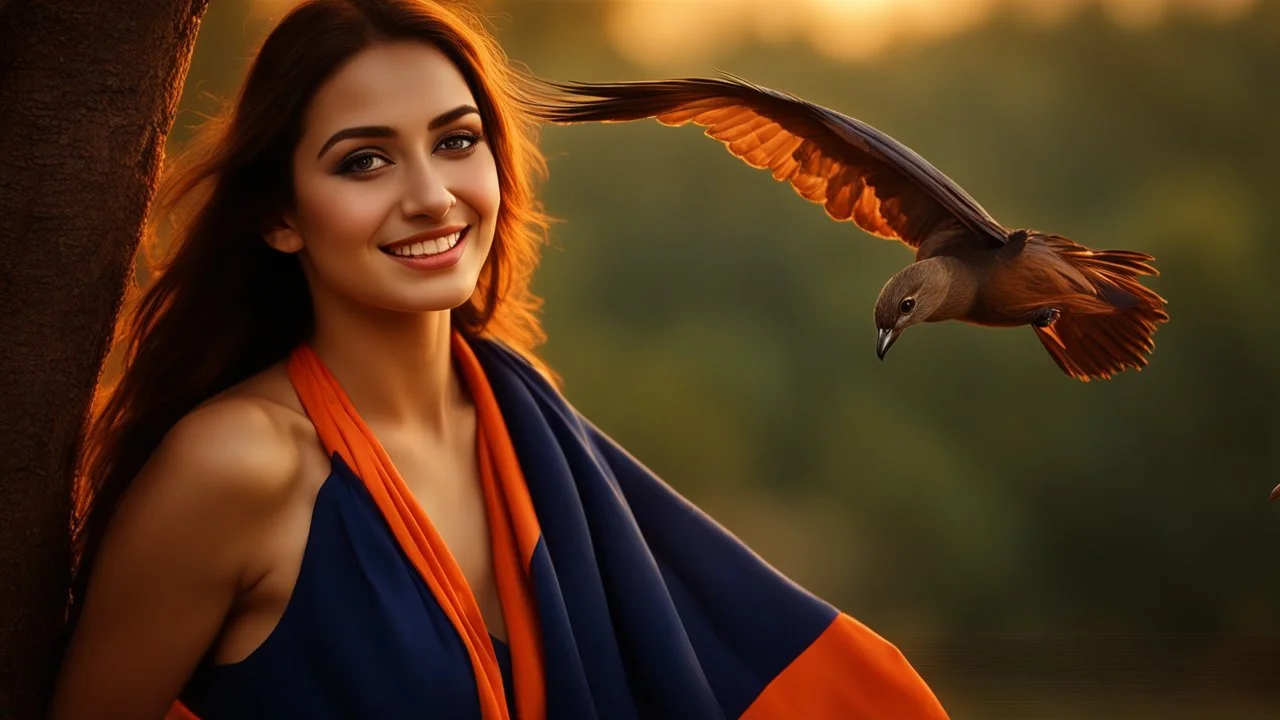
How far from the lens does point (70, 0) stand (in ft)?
3.79

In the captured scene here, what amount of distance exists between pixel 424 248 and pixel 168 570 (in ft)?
1.21

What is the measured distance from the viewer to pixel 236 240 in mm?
1290

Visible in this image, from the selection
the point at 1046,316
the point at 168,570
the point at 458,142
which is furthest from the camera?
the point at 458,142

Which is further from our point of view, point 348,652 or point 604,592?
point 604,592

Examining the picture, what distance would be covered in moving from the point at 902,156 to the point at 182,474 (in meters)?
0.70

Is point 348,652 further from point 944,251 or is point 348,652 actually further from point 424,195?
point 944,251

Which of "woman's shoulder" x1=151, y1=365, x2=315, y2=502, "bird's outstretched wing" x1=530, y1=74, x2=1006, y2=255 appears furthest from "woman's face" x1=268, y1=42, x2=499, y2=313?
"bird's outstretched wing" x1=530, y1=74, x2=1006, y2=255

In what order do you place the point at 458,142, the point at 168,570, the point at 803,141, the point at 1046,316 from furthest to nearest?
1. the point at 458,142
2. the point at 168,570
3. the point at 803,141
4. the point at 1046,316

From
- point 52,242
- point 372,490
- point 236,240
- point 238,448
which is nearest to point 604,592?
point 372,490

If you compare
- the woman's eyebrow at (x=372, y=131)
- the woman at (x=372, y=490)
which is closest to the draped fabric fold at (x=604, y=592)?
the woman at (x=372, y=490)

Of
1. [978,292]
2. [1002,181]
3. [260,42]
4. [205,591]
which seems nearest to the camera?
[978,292]

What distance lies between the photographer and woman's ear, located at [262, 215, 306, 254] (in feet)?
4.12

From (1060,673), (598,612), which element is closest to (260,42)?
(598,612)

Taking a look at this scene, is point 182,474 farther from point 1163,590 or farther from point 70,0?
point 1163,590
